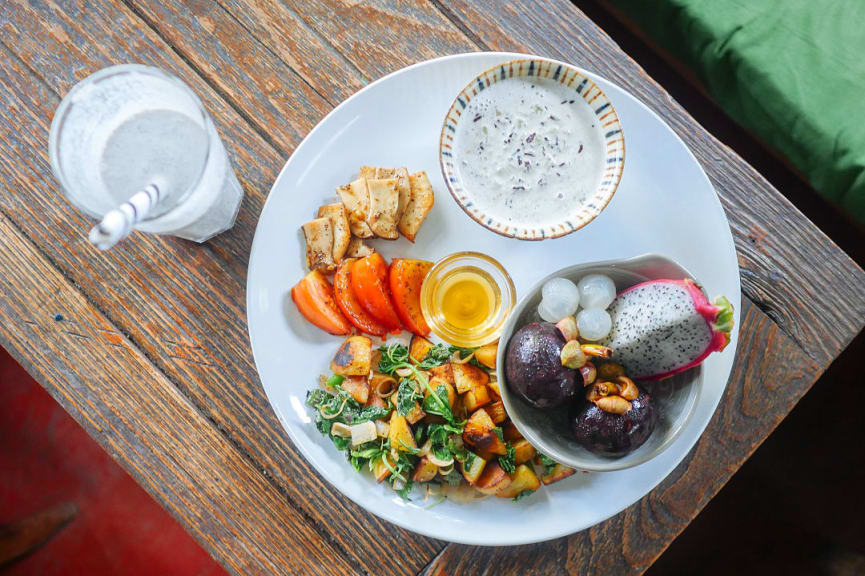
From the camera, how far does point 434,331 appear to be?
1.35 meters

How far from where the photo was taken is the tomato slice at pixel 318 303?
130 cm

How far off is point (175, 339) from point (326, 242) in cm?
40

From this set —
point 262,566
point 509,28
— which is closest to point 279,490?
point 262,566

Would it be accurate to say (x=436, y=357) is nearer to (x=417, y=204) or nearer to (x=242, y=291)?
(x=417, y=204)

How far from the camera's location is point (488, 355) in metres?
1.29

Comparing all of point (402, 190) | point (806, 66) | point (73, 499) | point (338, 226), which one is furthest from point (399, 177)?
point (73, 499)

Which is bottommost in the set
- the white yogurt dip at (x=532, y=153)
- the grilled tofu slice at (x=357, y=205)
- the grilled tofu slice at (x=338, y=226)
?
the grilled tofu slice at (x=338, y=226)

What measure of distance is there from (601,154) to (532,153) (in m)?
0.13

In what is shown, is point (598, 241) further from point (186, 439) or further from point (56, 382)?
point (56, 382)

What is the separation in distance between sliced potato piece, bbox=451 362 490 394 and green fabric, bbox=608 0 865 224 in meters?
0.97

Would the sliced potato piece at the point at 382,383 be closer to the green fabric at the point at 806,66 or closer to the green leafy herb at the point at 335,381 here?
the green leafy herb at the point at 335,381

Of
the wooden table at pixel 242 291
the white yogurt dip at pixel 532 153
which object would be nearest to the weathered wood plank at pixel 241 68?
the wooden table at pixel 242 291

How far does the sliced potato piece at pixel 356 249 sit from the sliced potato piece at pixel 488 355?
0.30 metres

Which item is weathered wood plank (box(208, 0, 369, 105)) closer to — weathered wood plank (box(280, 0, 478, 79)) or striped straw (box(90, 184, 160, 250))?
weathered wood plank (box(280, 0, 478, 79))
